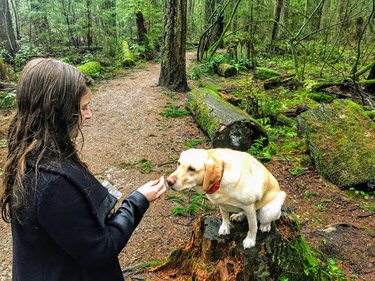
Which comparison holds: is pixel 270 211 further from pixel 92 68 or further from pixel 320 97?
pixel 92 68

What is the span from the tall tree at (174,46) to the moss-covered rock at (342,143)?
515 centimetres

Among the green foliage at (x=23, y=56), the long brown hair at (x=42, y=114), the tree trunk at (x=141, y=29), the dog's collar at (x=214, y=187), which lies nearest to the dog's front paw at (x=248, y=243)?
the dog's collar at (x=214, y=187)

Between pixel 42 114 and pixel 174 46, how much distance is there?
967 cm

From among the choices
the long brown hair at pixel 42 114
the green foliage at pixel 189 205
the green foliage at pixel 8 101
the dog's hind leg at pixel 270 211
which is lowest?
the green foliage at pixel 189 205

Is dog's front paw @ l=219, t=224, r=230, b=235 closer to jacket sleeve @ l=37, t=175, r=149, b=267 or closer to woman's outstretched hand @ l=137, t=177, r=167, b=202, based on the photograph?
woman's outstretched hand @ l=137, t=177, r=167, b=202

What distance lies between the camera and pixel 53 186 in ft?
A: 5.26

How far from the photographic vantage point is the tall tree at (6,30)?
13.9 meters

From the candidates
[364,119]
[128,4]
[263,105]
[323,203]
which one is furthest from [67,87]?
[128,4]

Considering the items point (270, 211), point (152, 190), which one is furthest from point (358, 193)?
point (152, 190)

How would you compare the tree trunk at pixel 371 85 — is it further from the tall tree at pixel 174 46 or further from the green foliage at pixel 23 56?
the green foliage at pixel 23 56

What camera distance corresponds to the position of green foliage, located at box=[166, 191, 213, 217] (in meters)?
5.43

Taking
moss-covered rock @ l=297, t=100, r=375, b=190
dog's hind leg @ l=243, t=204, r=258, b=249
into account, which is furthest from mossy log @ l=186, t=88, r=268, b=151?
dog's hind leg @ l=243, t=204, r=258, b=249

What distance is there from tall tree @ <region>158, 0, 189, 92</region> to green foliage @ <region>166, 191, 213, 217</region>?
20.4ft

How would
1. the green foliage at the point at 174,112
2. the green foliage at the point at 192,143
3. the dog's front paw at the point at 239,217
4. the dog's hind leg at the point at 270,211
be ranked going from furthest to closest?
the green foliage at the point at 174,112 → the green foliage at the point at 192,143 → the dog's front paw at the point at 239,217 → the dog's hind leg at the point at 270,211
